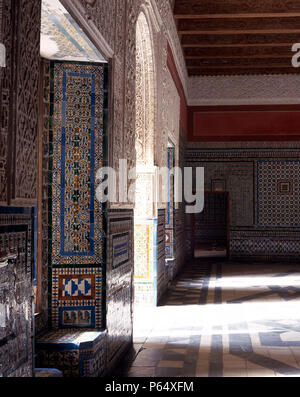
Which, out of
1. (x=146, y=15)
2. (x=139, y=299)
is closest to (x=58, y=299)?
(x=139, y=299)

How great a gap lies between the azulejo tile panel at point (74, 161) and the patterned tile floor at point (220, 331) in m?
1.00

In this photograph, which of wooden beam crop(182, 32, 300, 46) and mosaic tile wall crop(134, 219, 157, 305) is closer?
mosaic tile wall crop(134, 219, 157, 305)

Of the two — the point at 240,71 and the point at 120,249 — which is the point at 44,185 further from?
the point at 240,71

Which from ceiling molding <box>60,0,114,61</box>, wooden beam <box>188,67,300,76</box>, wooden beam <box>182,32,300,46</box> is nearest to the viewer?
ceiling molding <box>60,0,114,61</box>

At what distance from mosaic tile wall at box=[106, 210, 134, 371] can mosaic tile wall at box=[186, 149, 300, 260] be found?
6578 millimetres

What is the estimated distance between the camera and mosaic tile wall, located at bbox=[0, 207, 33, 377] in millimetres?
1725

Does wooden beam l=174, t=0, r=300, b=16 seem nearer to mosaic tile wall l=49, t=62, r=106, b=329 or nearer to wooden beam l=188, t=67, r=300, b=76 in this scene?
wooden beam l=188, t=67, r=300, b=76

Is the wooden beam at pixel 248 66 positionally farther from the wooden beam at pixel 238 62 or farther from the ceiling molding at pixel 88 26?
the ceiling molding at pixel 88 26

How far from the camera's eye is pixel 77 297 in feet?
10.3

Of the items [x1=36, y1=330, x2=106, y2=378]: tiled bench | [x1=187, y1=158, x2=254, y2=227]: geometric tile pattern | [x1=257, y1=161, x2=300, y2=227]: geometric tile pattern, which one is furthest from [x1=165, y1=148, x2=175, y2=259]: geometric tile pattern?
[x1=36, y1=330, x2=106, y2=378]: tiled bench

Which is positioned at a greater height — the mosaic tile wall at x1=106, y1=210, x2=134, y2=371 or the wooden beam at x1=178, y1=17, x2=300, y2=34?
the wooden beam at x1=178, y1=17, x2=300, y2=34

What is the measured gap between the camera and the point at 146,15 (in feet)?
16.7

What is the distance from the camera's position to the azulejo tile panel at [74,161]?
314 cm

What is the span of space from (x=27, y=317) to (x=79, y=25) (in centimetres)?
150
